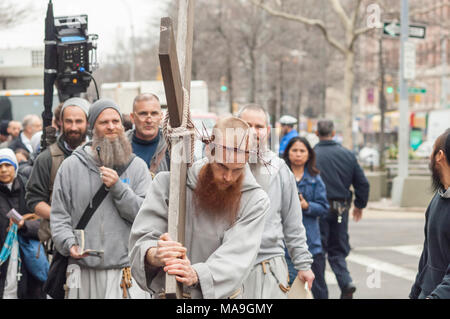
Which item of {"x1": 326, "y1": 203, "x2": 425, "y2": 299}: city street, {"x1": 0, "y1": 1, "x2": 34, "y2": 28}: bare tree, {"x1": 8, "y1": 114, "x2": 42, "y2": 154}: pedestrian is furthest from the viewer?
{"x1": 0, "y1": 1, "x2": 34, "y2": 28}: bare tree

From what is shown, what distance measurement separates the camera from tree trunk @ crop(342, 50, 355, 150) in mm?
22969

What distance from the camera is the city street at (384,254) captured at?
30.2ft

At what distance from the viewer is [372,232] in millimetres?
14680

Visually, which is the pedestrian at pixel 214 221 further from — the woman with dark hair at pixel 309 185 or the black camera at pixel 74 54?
the woman with dark hair at pixel 309 185

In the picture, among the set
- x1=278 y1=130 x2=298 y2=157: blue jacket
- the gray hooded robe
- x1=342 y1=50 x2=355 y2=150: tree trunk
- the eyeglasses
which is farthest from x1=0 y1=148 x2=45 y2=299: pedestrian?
x1=342 y1=50 x2=355 y2=150: tree trunk

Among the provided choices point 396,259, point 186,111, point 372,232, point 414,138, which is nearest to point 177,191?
point 186,111

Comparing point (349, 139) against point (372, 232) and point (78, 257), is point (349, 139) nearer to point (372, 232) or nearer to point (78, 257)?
point (372, 232)

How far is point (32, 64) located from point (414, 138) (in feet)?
103

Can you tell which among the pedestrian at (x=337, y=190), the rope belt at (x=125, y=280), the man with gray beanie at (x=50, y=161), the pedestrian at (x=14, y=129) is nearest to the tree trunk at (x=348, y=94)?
the pedestrian at (x=14, y=129)

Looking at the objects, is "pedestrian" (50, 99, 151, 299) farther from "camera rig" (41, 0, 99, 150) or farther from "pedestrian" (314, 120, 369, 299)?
"pedestrian" (314, 120, 369, 299)

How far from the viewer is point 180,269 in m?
2.69

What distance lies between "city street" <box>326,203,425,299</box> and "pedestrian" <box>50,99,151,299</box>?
4646 mm

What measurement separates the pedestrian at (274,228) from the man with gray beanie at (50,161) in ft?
4.10

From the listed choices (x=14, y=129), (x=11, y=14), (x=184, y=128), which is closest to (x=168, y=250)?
(x=184, y=128)
